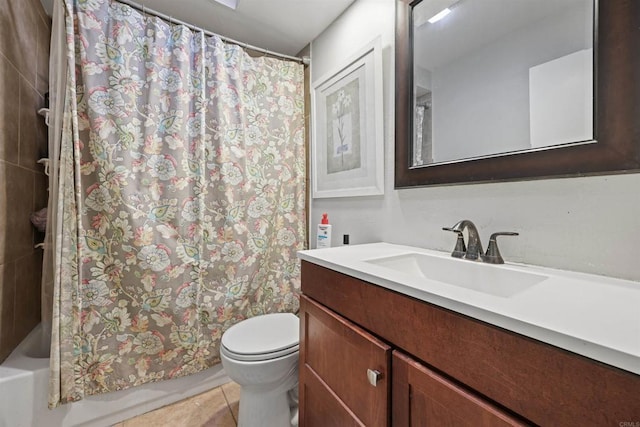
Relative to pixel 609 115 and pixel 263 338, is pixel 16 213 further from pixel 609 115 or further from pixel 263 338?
pixel 609 115

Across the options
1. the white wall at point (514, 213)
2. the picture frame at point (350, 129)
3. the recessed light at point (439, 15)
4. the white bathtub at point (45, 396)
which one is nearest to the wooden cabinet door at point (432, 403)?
the white wall at point (514, 213)

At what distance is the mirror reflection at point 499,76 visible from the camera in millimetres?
706

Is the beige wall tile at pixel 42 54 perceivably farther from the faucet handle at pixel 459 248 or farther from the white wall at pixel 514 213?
the faucet handle at pixel 459 248

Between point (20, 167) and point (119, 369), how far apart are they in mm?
1068

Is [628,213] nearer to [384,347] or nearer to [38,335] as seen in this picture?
[384,347]

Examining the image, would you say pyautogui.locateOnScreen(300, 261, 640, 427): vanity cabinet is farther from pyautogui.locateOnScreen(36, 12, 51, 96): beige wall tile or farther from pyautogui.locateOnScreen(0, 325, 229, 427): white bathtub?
pyautogui.locateOnScreen(36, 12, 51, 96): beige wall tile

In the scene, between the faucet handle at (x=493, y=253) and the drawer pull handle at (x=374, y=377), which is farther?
the faucet handle at (x=493, y=253)

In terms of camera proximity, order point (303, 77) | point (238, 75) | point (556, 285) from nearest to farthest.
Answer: point (556, 285) < point (238, 75) < point (303, 77)

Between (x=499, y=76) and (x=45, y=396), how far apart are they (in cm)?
218

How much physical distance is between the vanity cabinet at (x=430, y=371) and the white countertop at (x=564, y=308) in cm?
2

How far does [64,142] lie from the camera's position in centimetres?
112

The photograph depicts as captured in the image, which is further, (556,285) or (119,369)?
(119,369)

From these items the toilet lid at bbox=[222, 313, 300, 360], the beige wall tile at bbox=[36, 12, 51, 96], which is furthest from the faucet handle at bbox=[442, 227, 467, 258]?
the beige wall tile at bbox=[36, 12, 51, 96]

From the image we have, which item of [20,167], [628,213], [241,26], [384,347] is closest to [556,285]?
[628,213]
